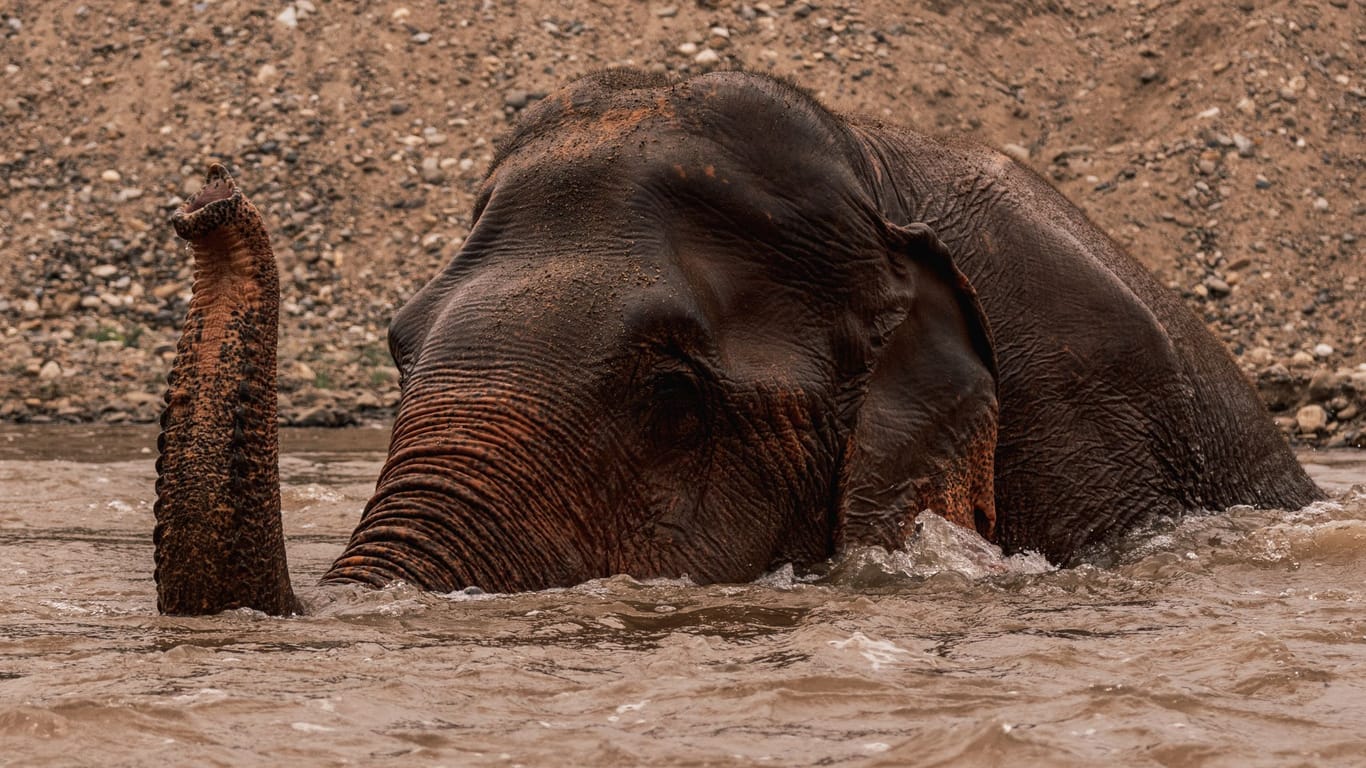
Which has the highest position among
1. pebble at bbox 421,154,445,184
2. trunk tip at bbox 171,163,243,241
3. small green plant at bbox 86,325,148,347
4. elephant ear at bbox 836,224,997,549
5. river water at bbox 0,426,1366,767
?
pebble at bbox 421,154,445,184

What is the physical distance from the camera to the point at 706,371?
18.8ft

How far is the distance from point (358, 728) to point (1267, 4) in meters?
18.7

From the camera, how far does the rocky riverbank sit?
17.2m

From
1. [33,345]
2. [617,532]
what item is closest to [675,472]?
[617,532]

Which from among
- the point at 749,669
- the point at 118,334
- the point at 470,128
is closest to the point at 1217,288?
the point at 470,128

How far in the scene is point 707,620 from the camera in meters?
5.32

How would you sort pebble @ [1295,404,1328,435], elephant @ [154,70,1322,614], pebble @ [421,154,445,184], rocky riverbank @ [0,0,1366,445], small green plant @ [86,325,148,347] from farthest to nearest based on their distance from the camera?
pebble @ [421,154,445,184] → rocky riverbank @ [0,0,1366,445] → small green plant @ [86,325,148,347] → pebble @ [1295,404,1328,435] → elephant @ [154,70,1322,614]

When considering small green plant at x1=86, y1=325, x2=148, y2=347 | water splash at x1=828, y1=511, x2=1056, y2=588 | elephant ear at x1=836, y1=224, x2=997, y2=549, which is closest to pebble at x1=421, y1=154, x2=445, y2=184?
small green plant at x1=86, y1=325, x2=148, y2=347

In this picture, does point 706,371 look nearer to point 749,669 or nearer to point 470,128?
point 749,669

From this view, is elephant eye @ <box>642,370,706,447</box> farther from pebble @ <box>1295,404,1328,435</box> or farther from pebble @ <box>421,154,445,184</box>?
pebble @ <box>421,154,445,184</box>

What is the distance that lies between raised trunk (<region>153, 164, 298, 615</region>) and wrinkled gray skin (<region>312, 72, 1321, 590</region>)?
0.57 meters

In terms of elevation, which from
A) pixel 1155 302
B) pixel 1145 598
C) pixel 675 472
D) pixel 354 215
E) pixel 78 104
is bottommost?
pixel 1145 598

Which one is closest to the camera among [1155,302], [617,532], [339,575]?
[339,575]

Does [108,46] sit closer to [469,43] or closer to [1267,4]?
[469,43]
